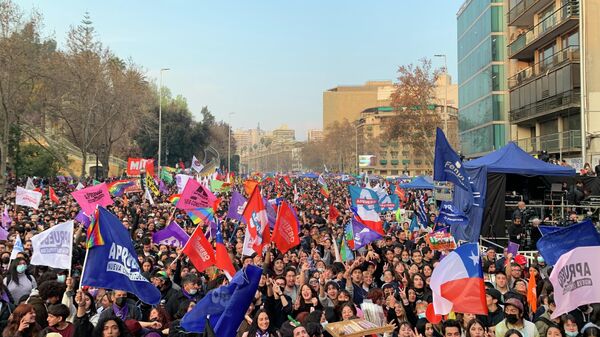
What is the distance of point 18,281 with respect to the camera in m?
7.51

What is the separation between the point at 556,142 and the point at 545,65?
3.94 m

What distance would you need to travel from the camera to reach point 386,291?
22.6 feet

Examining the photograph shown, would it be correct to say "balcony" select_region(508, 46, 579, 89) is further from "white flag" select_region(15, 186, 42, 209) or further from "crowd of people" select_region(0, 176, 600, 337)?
"white flag" select_region(15, 186, 42, 209)

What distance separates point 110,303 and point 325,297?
8.08 ft

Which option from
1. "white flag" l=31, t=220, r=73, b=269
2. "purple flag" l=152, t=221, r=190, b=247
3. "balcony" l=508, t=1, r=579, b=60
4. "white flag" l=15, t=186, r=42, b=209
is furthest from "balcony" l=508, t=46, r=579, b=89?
"white flag" l=31, t=220, r=73, b=269

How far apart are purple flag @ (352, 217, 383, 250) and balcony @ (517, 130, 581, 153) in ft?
56.3

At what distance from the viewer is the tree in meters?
35.1

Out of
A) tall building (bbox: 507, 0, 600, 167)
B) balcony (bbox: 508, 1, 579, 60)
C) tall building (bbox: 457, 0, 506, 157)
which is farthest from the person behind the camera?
tall building (bbox: 457, 0, 506, 157)

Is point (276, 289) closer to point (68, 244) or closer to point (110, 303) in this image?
point (110, 303)

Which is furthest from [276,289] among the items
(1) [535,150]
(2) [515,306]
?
(1) [535,150]

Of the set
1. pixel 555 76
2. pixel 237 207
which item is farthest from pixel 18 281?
pixel 555 76

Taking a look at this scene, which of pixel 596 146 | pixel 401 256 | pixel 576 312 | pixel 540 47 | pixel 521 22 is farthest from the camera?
pixel 521 22

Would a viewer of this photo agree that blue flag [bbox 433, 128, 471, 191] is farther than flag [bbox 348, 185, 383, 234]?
No

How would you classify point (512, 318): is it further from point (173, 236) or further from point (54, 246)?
point (173, 236)
